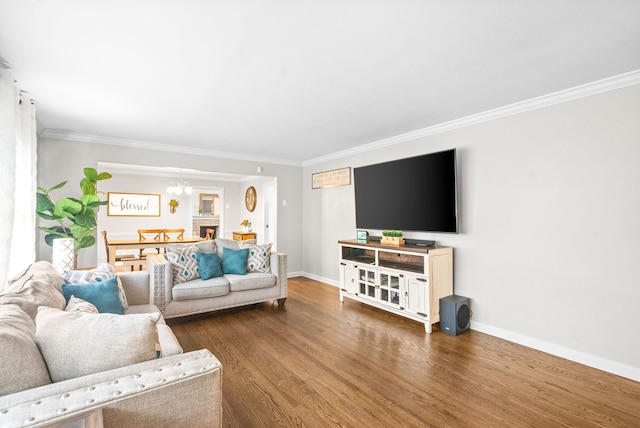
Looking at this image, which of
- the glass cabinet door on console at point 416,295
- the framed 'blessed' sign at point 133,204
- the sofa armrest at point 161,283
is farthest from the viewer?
the framed 'blessed' sign at point 133,204

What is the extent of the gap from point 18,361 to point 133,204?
26.0 ft

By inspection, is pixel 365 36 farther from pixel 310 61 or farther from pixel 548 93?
pixel 548 93

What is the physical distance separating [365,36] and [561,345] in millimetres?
3159

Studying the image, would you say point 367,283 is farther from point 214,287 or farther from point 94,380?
point 94,380

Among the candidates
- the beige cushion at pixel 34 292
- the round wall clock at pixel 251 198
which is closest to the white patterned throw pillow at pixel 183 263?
the beige cushion at pixel 34 292

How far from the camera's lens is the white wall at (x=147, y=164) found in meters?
4.09

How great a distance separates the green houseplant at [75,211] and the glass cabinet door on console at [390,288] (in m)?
3.61

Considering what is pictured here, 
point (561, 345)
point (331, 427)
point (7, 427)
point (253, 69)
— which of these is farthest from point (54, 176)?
point (561, 345)

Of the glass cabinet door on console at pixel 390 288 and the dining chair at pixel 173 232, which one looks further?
the dining chair at pixel 173 232

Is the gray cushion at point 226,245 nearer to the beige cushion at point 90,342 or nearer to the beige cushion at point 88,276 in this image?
the beige cushion at point 88,276

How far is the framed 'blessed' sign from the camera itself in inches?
303

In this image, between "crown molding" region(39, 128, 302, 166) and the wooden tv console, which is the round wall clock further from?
the wooden tv console

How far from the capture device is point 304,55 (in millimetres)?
2189

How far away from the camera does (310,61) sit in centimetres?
227
